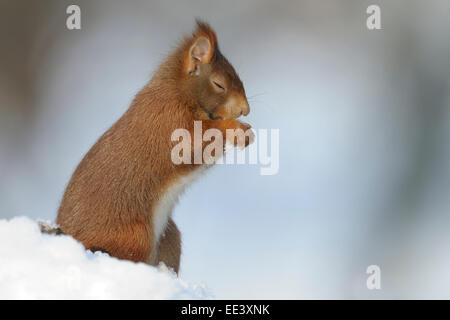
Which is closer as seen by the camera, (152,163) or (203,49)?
(152,163)

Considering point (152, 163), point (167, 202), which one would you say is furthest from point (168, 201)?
point (152, 163)

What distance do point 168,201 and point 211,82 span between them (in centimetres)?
37

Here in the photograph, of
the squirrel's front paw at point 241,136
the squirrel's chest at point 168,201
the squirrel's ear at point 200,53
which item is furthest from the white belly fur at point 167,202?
the squirrel's ear at point 200,53

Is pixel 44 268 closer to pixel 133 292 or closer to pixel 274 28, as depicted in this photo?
pixel 133 292

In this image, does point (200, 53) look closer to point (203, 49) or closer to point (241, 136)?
point (203, 49)

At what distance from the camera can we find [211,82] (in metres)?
1.89

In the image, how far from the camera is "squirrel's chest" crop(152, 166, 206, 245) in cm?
179

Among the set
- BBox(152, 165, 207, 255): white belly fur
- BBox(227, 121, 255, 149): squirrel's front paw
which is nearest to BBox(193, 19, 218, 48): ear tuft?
BBox(227, 121, 255, 149): squirrel's front paw

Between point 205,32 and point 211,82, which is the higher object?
point 205,32

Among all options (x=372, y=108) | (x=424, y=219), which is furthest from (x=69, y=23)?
(x=424, y=219)

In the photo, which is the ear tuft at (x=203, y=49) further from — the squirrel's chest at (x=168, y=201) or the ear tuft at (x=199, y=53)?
the squirrel's chest at (x=168, y=201)

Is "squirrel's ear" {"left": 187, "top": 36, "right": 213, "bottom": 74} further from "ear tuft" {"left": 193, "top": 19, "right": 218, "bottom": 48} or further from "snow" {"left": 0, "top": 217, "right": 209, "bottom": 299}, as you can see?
"snow" {"left": 0, "top": 217, "right": 209, "bottom": 299}

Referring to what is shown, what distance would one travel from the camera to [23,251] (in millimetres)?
1358

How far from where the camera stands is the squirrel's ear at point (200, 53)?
6.25 feet
